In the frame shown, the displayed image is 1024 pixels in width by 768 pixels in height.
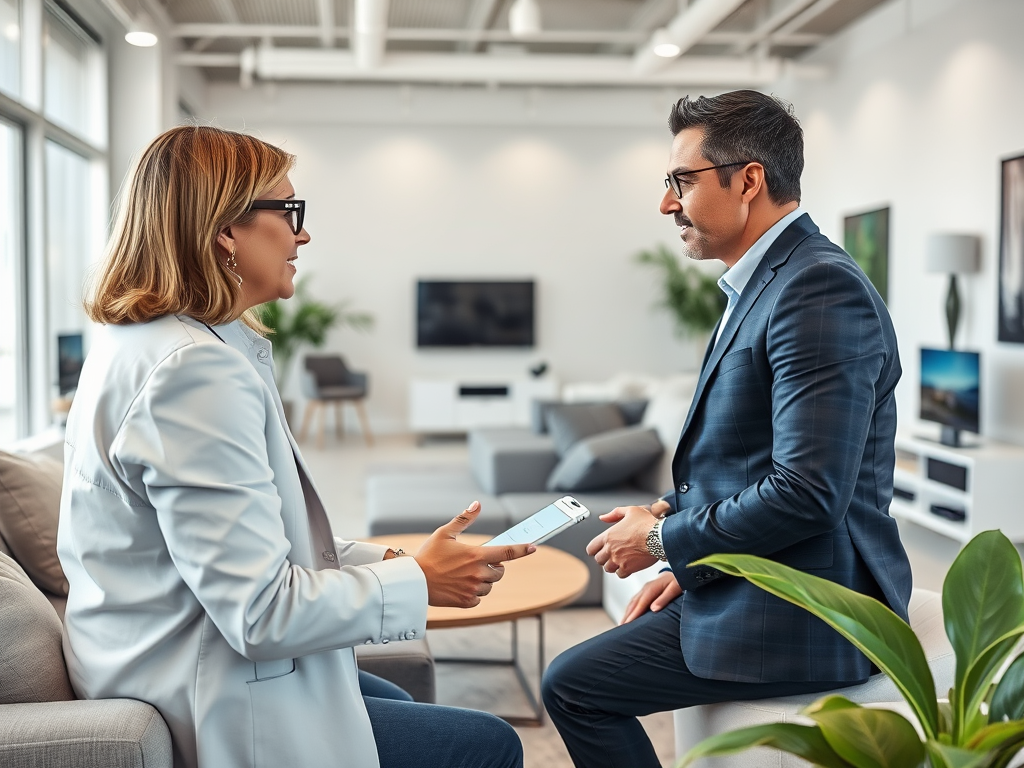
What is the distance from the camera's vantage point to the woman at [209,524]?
1.16 meters

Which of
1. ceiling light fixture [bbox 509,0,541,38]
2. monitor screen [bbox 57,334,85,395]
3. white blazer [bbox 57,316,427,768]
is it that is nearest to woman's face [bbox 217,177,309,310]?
white blazer [bbox 57,316,427,768]

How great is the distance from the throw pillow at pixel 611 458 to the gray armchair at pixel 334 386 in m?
5.04

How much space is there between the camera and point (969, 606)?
1.07 meters

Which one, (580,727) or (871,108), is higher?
(871,108)

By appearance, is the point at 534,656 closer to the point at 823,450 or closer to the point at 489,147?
the point at 823,450

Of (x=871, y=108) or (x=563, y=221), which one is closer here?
(x=871, y=108)

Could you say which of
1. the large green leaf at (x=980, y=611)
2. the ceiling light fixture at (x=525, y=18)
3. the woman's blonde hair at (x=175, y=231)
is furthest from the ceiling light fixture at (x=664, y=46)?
the large green leaf at (x=980, y=611)

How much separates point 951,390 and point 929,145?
1.96 metres

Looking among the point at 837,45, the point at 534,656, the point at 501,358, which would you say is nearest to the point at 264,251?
the point at 534,656

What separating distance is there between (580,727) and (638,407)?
366cm

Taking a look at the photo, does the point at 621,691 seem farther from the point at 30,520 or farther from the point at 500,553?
the point at 30,520

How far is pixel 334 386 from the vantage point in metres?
9.57

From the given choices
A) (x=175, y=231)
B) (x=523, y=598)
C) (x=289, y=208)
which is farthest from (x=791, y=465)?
(x=523, y=598)

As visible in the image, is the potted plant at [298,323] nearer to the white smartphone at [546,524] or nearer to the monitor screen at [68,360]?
the monitor screen at [68,360]
